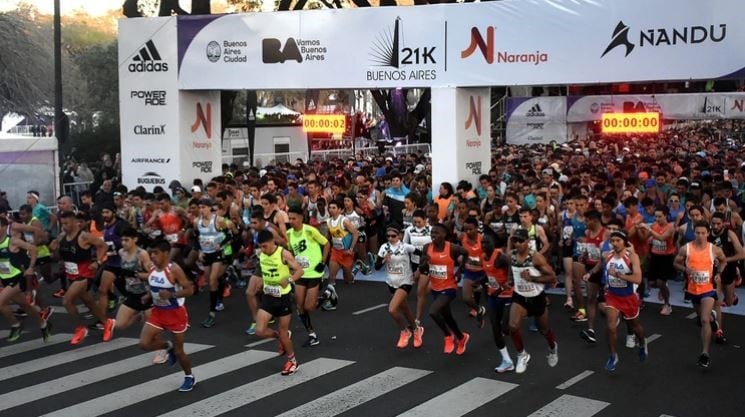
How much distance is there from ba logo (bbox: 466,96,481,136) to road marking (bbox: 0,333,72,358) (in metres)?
9.50

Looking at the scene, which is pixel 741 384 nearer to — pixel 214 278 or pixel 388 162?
pixel 214 278

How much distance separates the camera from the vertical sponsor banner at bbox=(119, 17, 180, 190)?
67.6 feet

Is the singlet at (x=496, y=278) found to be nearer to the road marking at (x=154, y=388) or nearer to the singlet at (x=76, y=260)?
the road marking at (x=154, y=388)

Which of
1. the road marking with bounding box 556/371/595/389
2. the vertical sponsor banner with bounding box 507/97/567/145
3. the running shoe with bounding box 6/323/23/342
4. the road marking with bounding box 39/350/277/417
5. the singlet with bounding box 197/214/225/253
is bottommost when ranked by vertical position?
the road marking with bounding box 39/350/277/417

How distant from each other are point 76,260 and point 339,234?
4.09 metres

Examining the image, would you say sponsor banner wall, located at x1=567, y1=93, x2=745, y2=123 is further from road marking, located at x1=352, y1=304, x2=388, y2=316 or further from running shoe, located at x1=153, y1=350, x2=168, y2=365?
A: running shoe, located at x1=153, y1=350, x2=168, y2=365

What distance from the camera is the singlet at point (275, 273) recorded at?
1045 centimetres

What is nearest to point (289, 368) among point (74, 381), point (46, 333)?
point (74, 381)

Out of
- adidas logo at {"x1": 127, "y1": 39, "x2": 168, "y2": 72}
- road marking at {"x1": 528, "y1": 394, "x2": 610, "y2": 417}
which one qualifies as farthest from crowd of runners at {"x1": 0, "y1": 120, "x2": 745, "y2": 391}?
adidas logo at {"x1": 127, "y1": 39, "x2": 168, "y2": 72}

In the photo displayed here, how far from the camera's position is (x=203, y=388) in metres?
9.91

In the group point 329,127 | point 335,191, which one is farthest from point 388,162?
point 335,191

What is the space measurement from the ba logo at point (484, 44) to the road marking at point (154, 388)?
8800 millimetres

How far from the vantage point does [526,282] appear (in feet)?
33.6

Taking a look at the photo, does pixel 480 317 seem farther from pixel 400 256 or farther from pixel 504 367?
pixel 504 367
